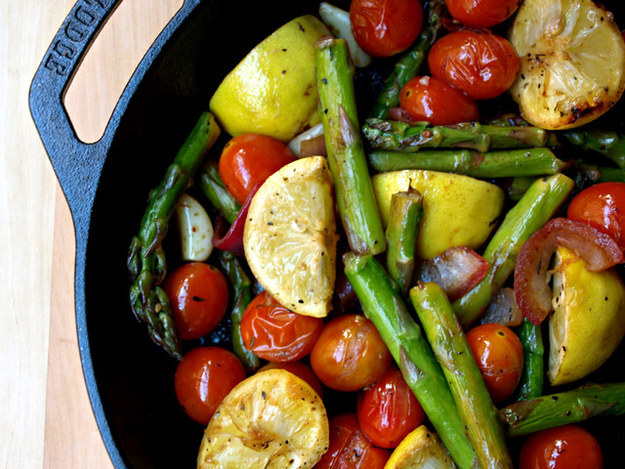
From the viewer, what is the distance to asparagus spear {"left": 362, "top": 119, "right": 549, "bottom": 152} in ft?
6.58

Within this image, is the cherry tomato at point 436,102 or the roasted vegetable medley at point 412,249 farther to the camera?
the cherry tomato at point 436,102

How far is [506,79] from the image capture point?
6.68 ft

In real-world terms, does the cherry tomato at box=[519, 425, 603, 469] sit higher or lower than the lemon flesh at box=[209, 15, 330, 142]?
lower

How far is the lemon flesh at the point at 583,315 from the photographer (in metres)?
1.85

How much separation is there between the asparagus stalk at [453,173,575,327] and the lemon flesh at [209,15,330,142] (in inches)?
32.1

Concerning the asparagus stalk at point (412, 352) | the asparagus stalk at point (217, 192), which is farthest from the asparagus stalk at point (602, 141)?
the asparagus stalk at point (217, 192)

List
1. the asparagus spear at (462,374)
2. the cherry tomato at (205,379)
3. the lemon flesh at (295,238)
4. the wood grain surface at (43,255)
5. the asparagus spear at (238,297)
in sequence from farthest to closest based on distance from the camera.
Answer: the wood grain surface at (43,255)
the asparagus spear at (238,297)
the cherry tomato at (205,379)
the lemon flesh at (295,238)
the asparagus spear at (462,374)

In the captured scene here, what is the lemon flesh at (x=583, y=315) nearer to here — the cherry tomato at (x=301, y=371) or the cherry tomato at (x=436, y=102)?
the cherry tomato at (x=436, y=102)

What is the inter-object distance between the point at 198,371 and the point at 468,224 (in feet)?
3.52

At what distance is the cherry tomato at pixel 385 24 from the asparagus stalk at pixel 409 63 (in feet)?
0.12

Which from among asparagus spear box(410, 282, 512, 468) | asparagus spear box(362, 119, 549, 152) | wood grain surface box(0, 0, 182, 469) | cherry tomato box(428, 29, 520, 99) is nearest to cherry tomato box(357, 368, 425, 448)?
asparagus spear box(410, 282, 512, 468)

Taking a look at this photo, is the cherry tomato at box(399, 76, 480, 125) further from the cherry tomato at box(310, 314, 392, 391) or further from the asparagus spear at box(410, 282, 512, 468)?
the cherry tomato at box(310, 314, 392, 391)

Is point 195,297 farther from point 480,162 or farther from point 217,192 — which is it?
point 480,162

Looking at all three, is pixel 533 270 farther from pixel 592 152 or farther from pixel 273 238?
pixel 273 238
